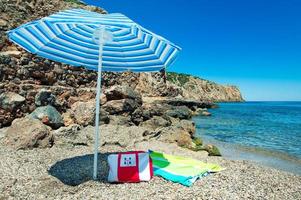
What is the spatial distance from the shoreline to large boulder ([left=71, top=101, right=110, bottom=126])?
566 centimetres

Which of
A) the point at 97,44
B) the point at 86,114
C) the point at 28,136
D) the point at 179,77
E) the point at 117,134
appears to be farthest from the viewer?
the point at 179,77

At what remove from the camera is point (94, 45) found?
8.40 metres

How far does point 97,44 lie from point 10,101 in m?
7.73

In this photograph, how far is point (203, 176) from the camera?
26.9ft

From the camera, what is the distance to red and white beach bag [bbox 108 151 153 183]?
7.56m

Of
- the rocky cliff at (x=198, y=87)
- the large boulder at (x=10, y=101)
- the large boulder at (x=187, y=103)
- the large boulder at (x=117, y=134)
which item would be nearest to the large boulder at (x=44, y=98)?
the large boulder at (x=10, y=101)

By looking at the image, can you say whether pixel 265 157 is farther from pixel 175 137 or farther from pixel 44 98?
pixel 44 98

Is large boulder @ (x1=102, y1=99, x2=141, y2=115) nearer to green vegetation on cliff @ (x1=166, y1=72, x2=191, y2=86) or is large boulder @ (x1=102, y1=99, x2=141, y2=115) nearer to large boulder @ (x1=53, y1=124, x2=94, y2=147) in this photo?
large boulder @ (x1=53, y1=124, x2=94, y2=147)

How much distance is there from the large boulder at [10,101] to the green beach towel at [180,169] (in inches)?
292

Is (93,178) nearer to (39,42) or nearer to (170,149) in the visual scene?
(39,42)

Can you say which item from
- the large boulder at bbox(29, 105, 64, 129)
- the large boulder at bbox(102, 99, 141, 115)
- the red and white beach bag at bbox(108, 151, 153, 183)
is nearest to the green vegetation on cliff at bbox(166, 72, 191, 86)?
the large boulder at bbox(102, 99, 141, 115)

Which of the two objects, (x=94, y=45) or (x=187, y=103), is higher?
(x=94, y=45)

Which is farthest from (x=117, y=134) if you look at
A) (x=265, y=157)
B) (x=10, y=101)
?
(x=265, y=157)

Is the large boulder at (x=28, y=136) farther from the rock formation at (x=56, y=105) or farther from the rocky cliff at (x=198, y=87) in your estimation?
the rocky cliff at (x=198, y=87)
